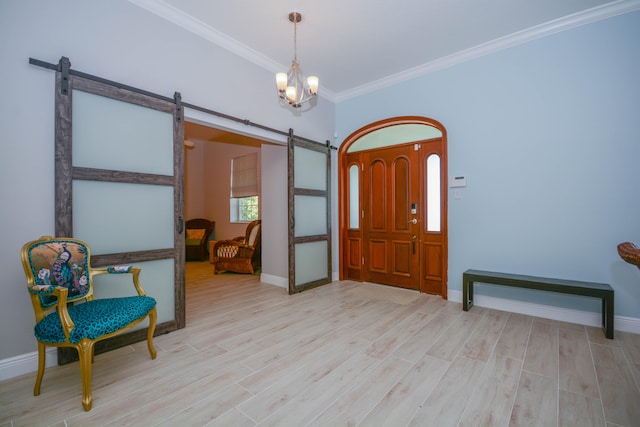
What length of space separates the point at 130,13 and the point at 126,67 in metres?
0.54

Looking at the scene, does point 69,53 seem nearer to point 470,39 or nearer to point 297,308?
point 297,308

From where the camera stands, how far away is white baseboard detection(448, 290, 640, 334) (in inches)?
113

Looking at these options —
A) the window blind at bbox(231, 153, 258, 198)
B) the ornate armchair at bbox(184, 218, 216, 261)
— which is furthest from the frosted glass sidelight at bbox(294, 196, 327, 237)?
the ornate armchair at bbox(184, 218, 216, 261)

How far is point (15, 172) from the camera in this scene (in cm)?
216

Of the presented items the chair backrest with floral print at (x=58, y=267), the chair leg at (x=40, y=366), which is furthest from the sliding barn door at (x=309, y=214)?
the chair leg at (x=40, y=366)

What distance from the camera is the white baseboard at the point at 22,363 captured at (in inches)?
82.7

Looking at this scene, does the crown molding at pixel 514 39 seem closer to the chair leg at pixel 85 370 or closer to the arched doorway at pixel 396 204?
the arched doorway at pixel 396 204

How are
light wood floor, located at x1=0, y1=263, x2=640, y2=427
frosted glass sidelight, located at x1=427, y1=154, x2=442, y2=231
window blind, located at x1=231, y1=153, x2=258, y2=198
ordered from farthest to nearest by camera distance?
1. window blind, located at x1=231, y1=153, x2=258, y2=198
2. frosted glass sidelight, located at x1=427, y1=154, x2=442, y2=231
3. light wood floor, located at x1=0, y1=263, x2=640, y2=427

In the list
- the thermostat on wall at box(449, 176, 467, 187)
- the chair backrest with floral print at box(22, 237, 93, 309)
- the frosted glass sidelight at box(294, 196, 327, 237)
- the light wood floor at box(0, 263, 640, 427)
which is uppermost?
the thermostat on wall at box(449, 176, 467, 187)

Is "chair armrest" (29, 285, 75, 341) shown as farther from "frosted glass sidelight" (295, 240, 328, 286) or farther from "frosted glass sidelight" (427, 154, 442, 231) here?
"frosted glass sidelight" (427, 154, 442, 231)

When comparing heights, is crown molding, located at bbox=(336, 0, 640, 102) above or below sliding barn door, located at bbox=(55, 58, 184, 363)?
above

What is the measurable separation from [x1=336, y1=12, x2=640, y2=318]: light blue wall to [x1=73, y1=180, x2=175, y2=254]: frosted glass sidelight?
3611 mm

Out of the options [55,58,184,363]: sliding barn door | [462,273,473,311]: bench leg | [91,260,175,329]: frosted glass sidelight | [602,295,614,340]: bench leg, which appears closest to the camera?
[55,58,184,363]: sliding barn door

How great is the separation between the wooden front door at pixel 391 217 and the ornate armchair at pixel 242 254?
2219 mm
